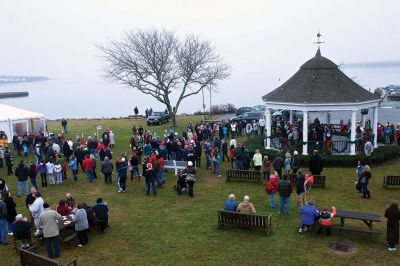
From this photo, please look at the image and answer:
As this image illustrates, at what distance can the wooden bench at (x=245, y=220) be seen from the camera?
11938 mm

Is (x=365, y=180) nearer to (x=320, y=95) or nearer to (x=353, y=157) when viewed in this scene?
(x=353, y=157)

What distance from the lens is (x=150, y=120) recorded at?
38344 mm

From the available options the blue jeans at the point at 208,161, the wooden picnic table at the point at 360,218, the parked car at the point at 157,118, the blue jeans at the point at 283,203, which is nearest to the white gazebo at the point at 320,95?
the blue jeans at the point at 208,161

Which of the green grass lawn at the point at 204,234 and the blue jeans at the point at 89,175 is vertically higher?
the blue jeans at the point at 89,175

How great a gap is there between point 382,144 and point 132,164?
1564cm

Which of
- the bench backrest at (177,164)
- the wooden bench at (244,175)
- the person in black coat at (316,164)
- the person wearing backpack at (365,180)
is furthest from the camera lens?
the bench backrest at (177,164)

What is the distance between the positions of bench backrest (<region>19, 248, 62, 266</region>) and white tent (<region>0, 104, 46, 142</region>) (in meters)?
19.9

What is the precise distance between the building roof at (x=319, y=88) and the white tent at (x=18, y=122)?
58.1 ft

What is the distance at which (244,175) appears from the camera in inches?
708

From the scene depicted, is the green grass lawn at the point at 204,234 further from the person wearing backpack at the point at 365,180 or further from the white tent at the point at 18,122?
the white tent at the point at 18,122

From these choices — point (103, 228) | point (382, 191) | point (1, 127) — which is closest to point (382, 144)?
A: point (382, 191)

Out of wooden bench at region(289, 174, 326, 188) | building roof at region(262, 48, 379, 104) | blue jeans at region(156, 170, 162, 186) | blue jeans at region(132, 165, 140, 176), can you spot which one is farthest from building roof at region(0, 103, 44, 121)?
wooden bench at region(289, 174, 326, 188)

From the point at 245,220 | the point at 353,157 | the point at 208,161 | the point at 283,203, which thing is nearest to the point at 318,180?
the point at 283,203

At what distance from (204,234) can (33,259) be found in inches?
193
